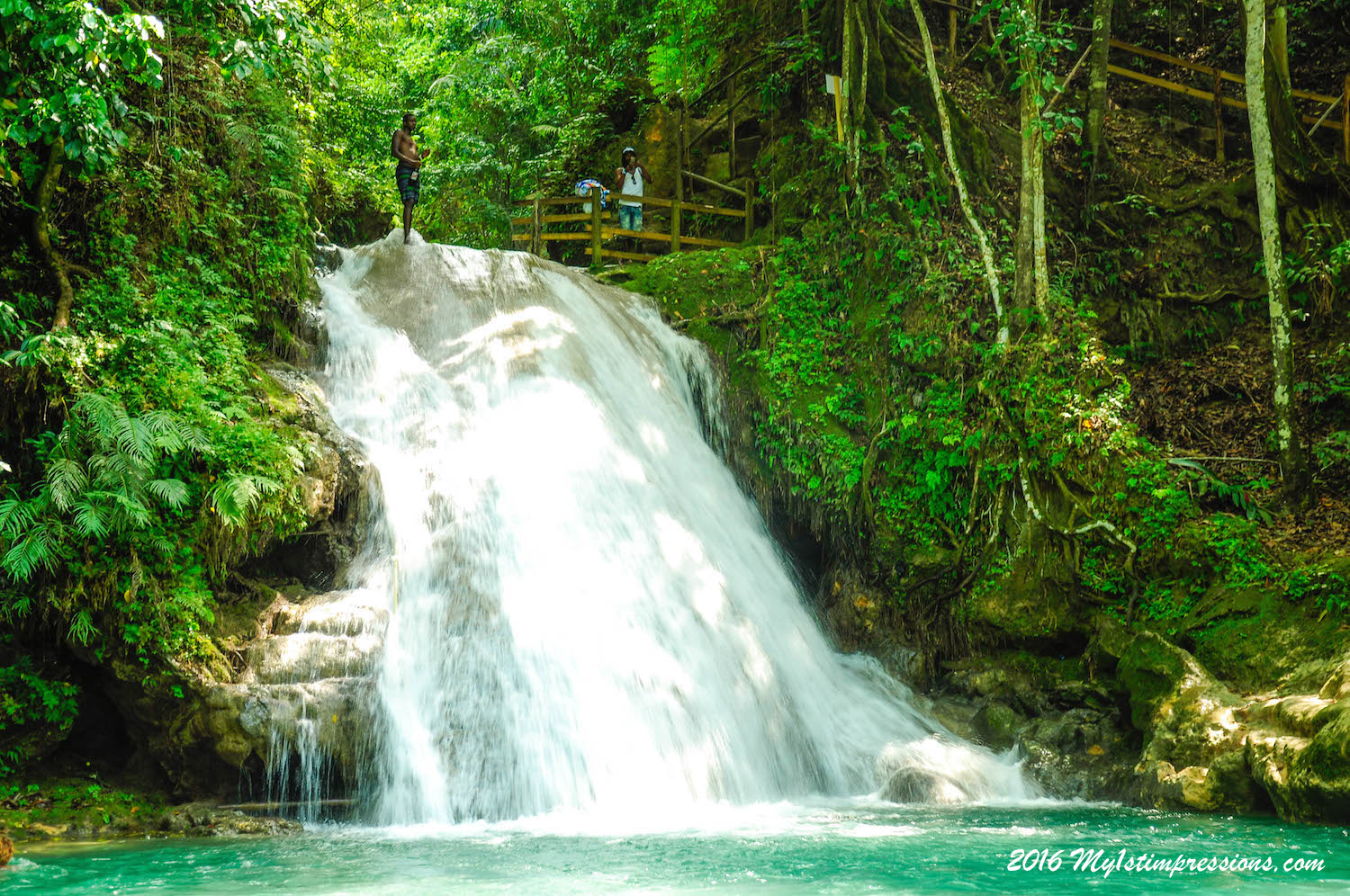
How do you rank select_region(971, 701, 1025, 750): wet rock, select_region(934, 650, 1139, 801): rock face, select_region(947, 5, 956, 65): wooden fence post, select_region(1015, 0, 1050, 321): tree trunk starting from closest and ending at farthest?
select_region(934, 650, 1139, 801): rock face → select_region(971, 701, 1025, 750): wet rock → select_region(1015, 0, 1050, 321): tree trunk → select_region(947, 5, 956, 65): wooden fence post

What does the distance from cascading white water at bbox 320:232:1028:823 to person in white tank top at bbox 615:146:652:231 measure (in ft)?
10.8

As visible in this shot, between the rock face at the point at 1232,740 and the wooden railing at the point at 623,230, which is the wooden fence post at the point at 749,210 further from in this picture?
the rock face at the point at 1232,740

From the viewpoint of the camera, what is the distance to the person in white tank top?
14.6 m

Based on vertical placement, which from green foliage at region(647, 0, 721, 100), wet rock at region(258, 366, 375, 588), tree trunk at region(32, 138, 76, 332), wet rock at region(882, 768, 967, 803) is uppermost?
green foliage at region(647, 0, 721, 100)

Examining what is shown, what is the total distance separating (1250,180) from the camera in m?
12.3

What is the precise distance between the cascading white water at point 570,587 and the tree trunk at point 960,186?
3.43m

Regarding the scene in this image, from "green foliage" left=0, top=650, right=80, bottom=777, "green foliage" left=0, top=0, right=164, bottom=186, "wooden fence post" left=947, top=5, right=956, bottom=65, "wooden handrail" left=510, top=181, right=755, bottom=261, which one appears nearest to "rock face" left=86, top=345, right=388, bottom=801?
"green foliage" left=0, top=650, right=80, bottom=777

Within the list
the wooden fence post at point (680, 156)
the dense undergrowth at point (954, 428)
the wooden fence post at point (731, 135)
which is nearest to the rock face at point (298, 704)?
the dense undergrowth at point (954, 428)

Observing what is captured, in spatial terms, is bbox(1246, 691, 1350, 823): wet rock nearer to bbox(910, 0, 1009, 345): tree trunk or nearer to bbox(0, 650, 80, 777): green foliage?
bbox(910, 0, 1009, 345): tree trunk

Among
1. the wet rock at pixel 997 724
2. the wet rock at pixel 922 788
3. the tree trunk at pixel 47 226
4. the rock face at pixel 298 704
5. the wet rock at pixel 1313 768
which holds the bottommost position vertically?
the wet rock at pixel 922 788

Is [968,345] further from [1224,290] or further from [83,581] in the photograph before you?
[83,581]

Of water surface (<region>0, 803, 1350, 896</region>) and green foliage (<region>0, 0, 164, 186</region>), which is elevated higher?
green foliage (<region>0, 0, 164, 186</region>)

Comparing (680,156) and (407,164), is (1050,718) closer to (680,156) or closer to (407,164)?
(407,164)

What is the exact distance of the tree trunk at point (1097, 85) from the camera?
12.6 m
